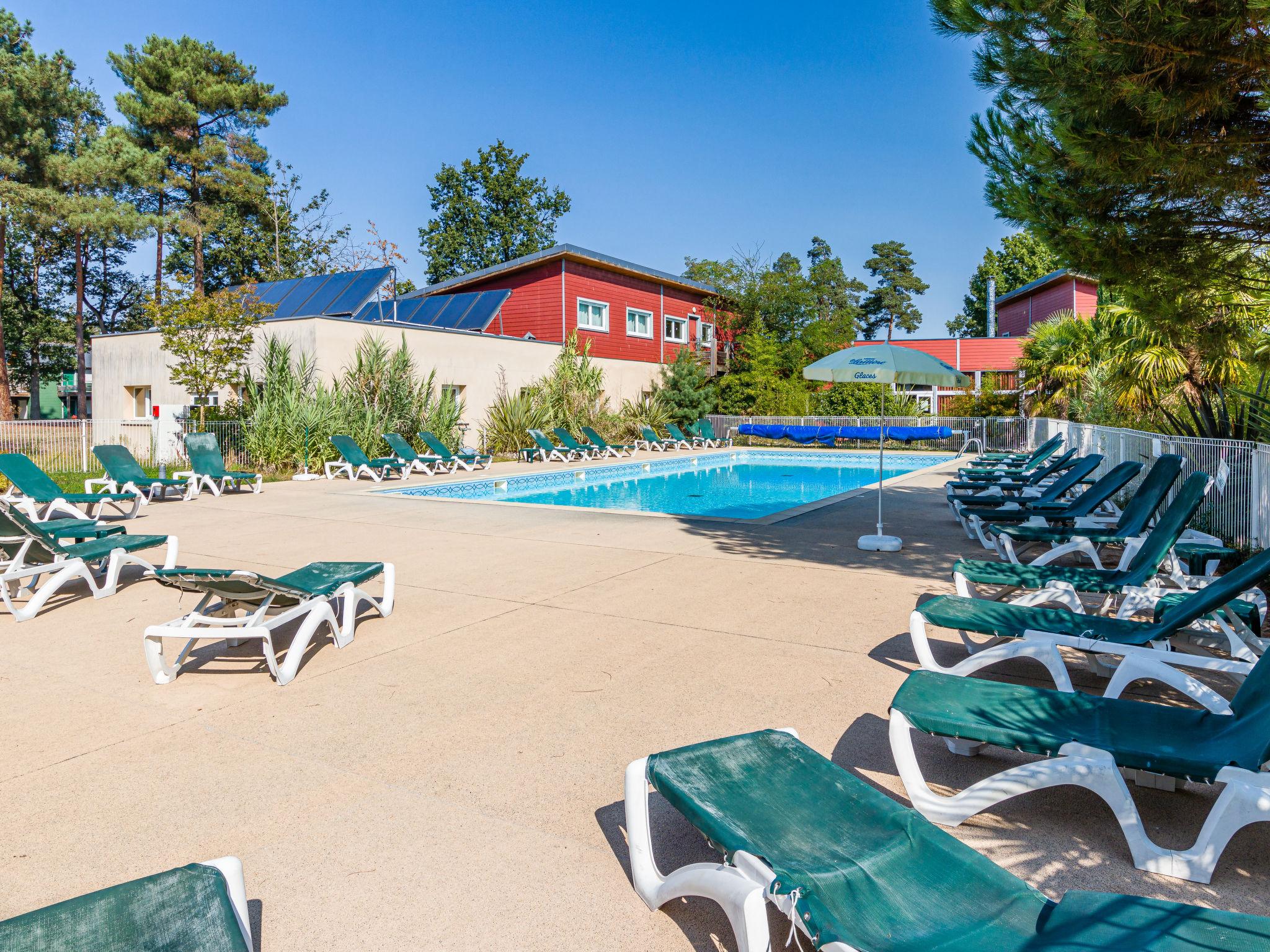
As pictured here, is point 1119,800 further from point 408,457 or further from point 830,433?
point 830,433

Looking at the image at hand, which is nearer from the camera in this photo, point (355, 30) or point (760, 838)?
point (760, 838)

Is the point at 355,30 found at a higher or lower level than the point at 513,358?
higher

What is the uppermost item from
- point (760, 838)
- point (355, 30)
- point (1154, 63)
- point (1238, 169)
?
point (355, 30)

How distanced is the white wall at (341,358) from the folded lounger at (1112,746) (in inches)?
660

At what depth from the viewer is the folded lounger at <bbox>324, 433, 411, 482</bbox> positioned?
15.8 m

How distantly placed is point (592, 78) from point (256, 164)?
16.9 m

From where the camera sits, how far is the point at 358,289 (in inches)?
849

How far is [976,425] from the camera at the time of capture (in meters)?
24.6

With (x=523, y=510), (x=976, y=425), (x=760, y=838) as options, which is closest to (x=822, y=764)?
(x=760, y=838)

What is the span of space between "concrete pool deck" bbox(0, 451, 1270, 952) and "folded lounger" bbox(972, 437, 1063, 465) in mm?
7188

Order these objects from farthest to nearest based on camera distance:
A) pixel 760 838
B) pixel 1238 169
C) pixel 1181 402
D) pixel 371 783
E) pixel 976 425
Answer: pixel 976 425 → pixel 1181 402 → pixel 1238 169 → pixel 371 783 → pixel 760 838

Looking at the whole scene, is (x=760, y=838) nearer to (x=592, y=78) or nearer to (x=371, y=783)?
(x=371, y=783)

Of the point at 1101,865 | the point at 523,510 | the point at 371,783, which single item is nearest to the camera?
the point at 1101,865

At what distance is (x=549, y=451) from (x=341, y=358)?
5.45 metres
